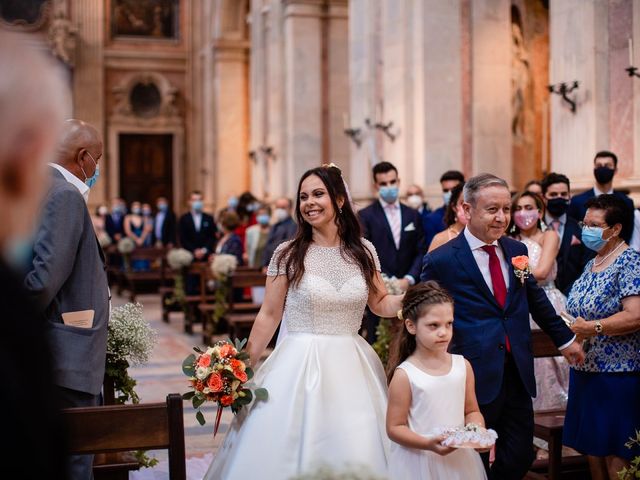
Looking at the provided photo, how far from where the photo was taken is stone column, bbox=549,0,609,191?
32.2ft

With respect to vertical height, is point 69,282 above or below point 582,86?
below

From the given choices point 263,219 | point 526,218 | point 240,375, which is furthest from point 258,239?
point 240,375

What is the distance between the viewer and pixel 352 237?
5.29m

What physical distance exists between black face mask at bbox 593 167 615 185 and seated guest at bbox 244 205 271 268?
21.9 ft

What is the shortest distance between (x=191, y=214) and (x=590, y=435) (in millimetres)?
12216

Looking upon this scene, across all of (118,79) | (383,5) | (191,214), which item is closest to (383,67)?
(383,5)

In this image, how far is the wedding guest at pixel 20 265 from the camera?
4.85 ft

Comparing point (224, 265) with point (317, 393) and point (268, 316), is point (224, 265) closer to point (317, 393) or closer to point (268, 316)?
point (268, 316)

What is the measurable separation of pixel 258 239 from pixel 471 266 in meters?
9.83

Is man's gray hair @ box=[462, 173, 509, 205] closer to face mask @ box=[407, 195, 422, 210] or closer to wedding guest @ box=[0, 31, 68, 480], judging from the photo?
wedding guest @ box=[0, 31, 68, 480]

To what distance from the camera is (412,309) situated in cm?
449

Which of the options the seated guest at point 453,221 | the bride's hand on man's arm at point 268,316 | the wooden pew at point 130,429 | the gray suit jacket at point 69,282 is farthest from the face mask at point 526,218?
the wooden pew at point 130,429

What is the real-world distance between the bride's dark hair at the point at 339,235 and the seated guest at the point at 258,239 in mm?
9182

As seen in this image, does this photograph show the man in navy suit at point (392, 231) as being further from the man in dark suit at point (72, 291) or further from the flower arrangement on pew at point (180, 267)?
the flower arrangement on pew at point (180, 267)
